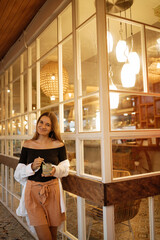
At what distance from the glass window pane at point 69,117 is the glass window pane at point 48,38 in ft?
2.87

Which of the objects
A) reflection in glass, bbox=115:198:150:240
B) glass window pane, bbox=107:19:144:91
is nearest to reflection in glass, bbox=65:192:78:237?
reflection in glass, bbox=115:198:150:240

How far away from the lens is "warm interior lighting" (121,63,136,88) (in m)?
2.06

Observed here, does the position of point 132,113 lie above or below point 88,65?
below

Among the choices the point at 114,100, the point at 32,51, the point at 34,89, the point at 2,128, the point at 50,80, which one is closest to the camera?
the point at 114,100

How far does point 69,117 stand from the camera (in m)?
2.21

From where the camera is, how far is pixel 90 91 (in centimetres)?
193

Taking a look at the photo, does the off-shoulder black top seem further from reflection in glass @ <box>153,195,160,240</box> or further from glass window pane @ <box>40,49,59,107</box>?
reflection in glass @ <box>153,195,160,240</box>

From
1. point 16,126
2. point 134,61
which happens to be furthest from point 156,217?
point 16,126

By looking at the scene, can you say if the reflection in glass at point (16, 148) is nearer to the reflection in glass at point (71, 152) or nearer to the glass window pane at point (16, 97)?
the glass window pane at point (16, 97)

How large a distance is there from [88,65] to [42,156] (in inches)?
39.0

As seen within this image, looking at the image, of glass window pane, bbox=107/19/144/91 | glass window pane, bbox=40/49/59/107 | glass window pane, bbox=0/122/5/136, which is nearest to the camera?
glass window pane, bbox=107/19/144/91

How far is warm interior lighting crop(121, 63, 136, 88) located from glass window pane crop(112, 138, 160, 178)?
533 mm

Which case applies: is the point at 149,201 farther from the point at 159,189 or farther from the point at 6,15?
the point at 6,15

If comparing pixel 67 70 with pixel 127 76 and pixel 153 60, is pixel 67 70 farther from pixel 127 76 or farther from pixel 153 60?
pixel 153 60
